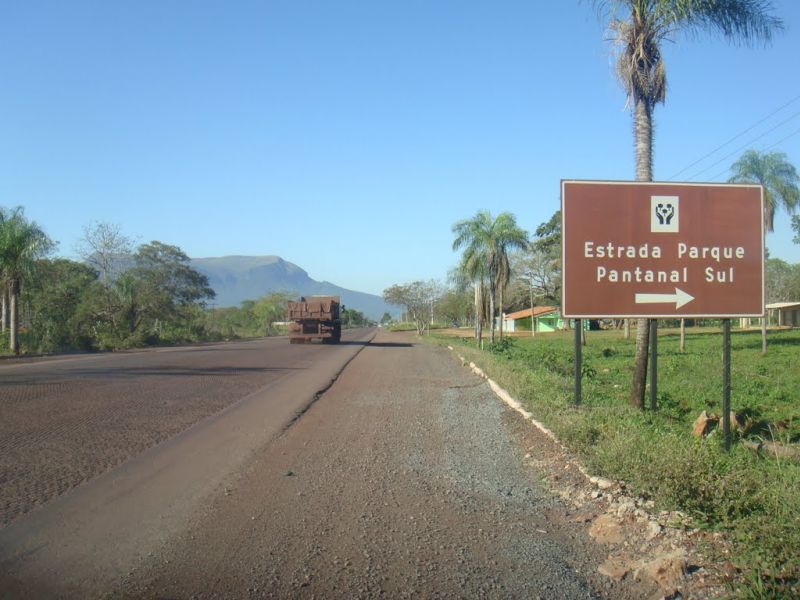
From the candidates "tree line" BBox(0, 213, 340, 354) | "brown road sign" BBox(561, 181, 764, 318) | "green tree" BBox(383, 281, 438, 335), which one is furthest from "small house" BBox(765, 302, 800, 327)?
"brown road sign" BBox(561, 181, 764, 318)

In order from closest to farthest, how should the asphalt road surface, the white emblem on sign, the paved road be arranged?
the asphalt road surface → the paved road → the white emblem on sign

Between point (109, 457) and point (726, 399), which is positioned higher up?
point (726, 399)

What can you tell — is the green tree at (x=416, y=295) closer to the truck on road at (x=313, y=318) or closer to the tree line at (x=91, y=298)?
the tree line at (x=91, y=298)

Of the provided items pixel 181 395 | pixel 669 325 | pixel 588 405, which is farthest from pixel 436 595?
pixel 669 325

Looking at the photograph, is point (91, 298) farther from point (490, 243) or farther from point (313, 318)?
point (490, 243)

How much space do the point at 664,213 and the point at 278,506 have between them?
20.2 feet

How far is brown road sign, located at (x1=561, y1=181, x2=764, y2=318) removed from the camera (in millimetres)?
8961

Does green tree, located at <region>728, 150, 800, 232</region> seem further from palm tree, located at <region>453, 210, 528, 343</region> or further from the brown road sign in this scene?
the brown road sign

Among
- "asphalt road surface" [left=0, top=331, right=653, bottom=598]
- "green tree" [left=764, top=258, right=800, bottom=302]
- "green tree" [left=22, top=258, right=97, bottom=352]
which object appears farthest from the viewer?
"green tree" [left=764, top=258, right=800, bottom=302]

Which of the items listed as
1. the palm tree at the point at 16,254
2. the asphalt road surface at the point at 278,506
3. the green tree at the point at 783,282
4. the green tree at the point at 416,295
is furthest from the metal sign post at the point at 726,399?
the green tree at the point at 783,282

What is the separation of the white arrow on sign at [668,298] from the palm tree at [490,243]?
24.8 meters

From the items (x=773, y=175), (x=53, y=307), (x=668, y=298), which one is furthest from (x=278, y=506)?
(x=53, y=307)

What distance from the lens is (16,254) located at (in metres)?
31.2

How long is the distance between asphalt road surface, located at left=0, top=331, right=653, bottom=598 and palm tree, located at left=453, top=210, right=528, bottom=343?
22135 millimetres
